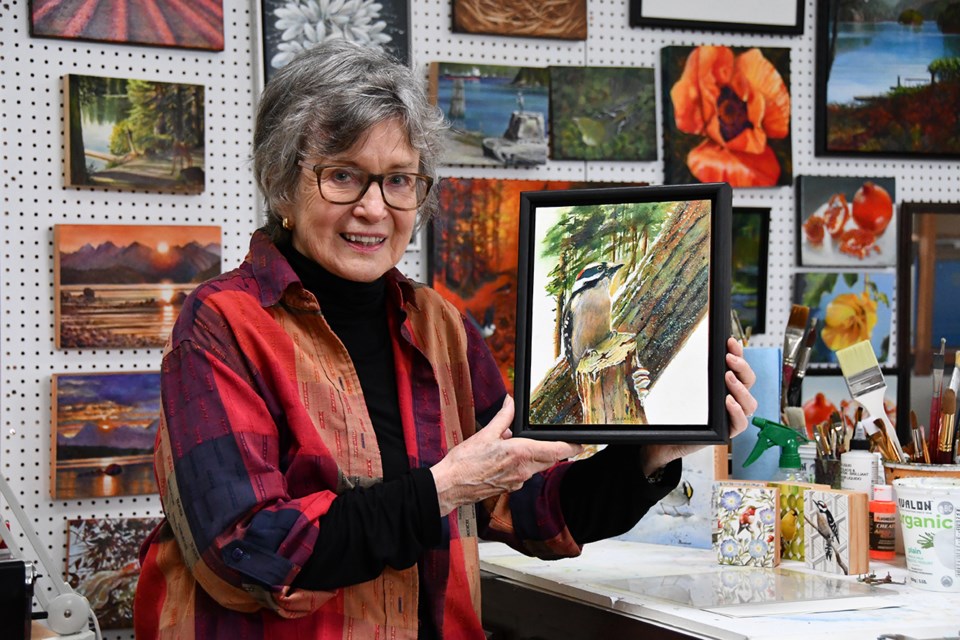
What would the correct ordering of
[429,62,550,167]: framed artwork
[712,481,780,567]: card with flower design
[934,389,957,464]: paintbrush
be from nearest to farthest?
[712,481,780,567]: card with flower design → [934,389,957,464]: paintbrush → [429,62,550,167]: framed artwork

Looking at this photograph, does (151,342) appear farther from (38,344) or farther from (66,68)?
(66,68)

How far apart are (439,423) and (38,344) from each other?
3.01 ft

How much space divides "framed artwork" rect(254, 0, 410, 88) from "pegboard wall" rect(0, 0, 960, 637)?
0.03 metres

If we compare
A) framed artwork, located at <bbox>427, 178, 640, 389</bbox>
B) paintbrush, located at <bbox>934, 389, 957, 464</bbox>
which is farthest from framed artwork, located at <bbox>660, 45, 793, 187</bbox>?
paintbrush, located at <bbox>934, 389, 957, 464</bbox>

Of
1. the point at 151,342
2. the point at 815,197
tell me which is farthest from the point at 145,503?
the point at 815,197

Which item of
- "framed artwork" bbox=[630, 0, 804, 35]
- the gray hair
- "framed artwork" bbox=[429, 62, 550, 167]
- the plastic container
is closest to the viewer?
the gray hair

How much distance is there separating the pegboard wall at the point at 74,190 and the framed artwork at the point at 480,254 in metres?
0.04

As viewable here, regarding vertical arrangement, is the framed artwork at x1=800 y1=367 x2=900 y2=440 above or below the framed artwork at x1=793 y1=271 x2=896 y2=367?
below

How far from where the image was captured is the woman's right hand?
134 centimetres

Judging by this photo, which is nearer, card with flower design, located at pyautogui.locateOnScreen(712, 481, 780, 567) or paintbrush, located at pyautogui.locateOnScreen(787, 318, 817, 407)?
card with flower design, located at pyautogui.locateOnScreen(712, 481, 780, 567)

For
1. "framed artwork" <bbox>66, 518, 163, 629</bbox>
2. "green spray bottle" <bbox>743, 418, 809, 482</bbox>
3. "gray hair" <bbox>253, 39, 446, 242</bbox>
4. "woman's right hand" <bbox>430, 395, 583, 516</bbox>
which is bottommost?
"framed artwork" <bbox>66, 518, 163, 629</bbox>

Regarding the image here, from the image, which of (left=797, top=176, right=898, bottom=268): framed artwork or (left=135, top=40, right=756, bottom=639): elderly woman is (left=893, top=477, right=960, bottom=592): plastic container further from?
(left=797, top=176, right=898, bottom=268): framed artwork

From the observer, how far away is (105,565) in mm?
2039

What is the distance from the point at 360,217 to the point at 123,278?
82 cm
